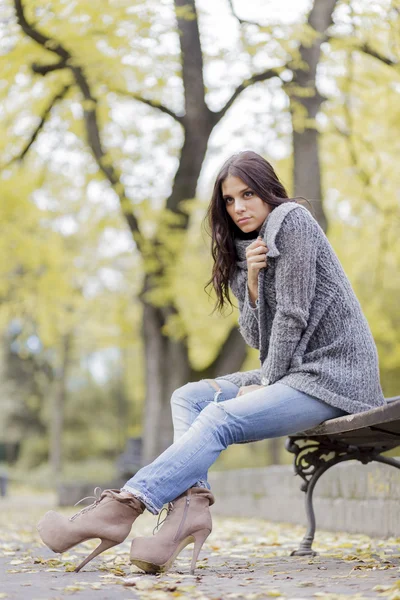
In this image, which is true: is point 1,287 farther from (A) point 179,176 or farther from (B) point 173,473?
(B) point 173,473

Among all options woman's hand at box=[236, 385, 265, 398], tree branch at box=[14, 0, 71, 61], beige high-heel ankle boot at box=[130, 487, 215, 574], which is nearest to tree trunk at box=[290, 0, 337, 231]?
tree branch at box=[14, 0, 71, 61]

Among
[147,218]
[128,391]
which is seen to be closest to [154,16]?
[147,218]

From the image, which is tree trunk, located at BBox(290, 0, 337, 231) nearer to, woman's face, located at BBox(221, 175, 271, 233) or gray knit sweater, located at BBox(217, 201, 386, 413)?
woman's face, located at BBox(221, 175, 271, 233)

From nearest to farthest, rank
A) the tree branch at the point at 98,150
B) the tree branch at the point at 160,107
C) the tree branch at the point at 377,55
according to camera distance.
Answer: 1. the tree branch at the point at 377,55
2. the tree branch at the point at 98,150
3. the tree branch at the point at 160,107

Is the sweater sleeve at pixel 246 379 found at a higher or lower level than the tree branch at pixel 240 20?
lower

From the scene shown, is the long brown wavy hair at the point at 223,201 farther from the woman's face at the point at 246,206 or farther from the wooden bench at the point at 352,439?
the wooden bench at the point at 352,439

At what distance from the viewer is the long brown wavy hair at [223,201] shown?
12.7ft

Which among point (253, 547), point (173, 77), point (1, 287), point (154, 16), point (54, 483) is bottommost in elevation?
point (54, 483)

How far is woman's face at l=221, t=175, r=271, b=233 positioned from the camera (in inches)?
152

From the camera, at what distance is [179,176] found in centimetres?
1115

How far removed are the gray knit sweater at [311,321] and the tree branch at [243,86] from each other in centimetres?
599

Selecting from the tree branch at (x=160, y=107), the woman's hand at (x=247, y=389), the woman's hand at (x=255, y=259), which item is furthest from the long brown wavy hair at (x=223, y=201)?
the tree branch at (x=160, y=107)

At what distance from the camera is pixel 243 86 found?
33.4ft

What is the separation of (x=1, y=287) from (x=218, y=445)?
12.4m
